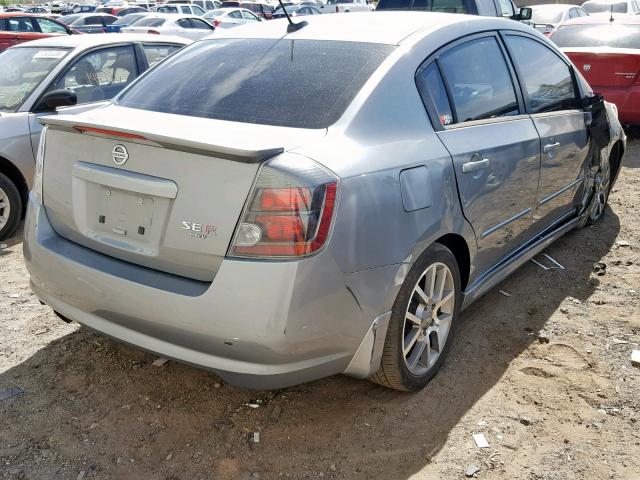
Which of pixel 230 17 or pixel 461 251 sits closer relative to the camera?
pixel 461 251

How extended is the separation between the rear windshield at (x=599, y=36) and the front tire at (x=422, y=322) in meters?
6.51

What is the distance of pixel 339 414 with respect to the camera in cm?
296

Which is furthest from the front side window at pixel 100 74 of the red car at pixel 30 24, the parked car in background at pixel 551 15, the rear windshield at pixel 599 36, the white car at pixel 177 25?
the white car at pixel 177 25

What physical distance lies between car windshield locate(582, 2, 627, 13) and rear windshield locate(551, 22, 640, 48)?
11738 mm

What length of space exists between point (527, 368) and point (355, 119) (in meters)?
1.64

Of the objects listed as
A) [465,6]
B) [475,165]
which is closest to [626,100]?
[465,6]

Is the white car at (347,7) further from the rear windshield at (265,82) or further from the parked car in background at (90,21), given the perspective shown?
the rear windshield at (265,82)

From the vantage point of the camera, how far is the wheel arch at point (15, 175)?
5.29 meters

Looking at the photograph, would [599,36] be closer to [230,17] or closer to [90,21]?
[230,17]

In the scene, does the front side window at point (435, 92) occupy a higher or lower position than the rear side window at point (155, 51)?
Answer: lower

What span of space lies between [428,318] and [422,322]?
0.05 metres

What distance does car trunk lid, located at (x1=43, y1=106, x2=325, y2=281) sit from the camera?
238cm

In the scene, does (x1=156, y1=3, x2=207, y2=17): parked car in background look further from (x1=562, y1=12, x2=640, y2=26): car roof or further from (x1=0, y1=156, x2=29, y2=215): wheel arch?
(x1=0, y1=156, x2=29, y2=215): wheel arch

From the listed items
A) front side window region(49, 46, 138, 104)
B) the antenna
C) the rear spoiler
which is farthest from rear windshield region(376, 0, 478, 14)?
the rear spoiler
